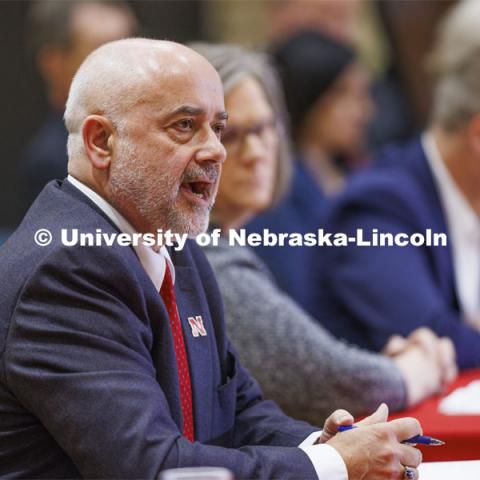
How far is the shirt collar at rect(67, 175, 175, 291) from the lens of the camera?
1.80 m

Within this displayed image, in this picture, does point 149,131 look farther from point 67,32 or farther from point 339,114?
point 339,114

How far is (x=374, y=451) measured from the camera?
177cm

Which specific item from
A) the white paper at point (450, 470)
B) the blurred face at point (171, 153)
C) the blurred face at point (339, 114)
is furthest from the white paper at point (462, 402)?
the blurred face at point (339, 114)

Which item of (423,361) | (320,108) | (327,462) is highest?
(320,108)

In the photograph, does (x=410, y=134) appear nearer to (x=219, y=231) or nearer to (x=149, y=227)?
(x=219, y=231)

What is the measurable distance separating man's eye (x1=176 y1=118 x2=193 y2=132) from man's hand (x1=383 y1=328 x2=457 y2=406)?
0.95 meters

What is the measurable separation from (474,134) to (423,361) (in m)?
0.84

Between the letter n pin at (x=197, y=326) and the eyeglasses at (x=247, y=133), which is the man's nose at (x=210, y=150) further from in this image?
the eyeglasses at (x=247, y=133)

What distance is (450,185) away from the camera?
3.25 meters

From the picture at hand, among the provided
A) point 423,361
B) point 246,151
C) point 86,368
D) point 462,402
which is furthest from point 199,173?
point 423,361

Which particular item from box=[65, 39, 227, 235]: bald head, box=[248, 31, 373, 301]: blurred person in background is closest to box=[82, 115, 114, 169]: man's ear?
box=[65, 39, 227, 235]: bald head

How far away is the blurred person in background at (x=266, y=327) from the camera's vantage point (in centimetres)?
238

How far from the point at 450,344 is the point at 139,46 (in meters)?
1.33

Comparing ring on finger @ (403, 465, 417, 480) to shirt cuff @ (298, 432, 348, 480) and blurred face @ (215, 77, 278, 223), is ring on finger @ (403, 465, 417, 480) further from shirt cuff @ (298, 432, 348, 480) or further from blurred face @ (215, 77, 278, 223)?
blurred face @ (215, 77, 278, 223)
